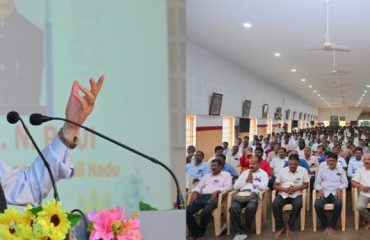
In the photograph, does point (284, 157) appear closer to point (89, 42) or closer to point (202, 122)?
point (202, 122)

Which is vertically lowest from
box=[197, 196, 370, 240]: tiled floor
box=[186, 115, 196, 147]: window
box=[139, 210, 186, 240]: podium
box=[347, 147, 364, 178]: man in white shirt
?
box=[197, 196, 370, 240]: tiled floor

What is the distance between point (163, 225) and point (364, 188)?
3.80m

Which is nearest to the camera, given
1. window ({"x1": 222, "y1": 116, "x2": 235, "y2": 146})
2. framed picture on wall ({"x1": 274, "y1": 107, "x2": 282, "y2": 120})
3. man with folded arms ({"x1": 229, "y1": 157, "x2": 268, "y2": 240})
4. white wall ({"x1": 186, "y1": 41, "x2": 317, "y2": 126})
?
man with folded arms ({"x1": 229, "y1": 157, "x2": 268, "y2": 240})

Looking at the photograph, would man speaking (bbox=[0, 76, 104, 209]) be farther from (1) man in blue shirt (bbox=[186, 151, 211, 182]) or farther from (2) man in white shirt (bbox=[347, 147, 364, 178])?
(2) man in white shirt (bbox=[347, 147, 364, 178])

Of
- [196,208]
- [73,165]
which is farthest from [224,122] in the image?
[73,165]

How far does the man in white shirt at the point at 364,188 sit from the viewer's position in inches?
189

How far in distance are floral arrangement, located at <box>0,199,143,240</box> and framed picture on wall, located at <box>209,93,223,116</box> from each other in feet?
27.1

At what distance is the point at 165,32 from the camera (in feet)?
8.84

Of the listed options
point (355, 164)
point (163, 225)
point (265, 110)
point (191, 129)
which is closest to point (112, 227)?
point (163, 225)

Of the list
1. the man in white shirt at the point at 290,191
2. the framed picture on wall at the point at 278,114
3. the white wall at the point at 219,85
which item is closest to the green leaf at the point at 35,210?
the man in white shirt at the point at 290,191

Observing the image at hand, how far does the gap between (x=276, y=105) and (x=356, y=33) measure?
11173mm

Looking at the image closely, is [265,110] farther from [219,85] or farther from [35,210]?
[35,210]

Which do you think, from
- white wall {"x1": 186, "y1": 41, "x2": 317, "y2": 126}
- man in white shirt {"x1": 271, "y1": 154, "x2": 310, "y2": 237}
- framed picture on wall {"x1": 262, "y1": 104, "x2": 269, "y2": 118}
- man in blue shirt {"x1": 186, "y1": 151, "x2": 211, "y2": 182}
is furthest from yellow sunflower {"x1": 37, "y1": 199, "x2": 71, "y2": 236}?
framed picture on wall {"x1": 262, "y1": 104, "x2": 269, "y2": 118}

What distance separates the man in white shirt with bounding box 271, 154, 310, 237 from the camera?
4.79 meters
